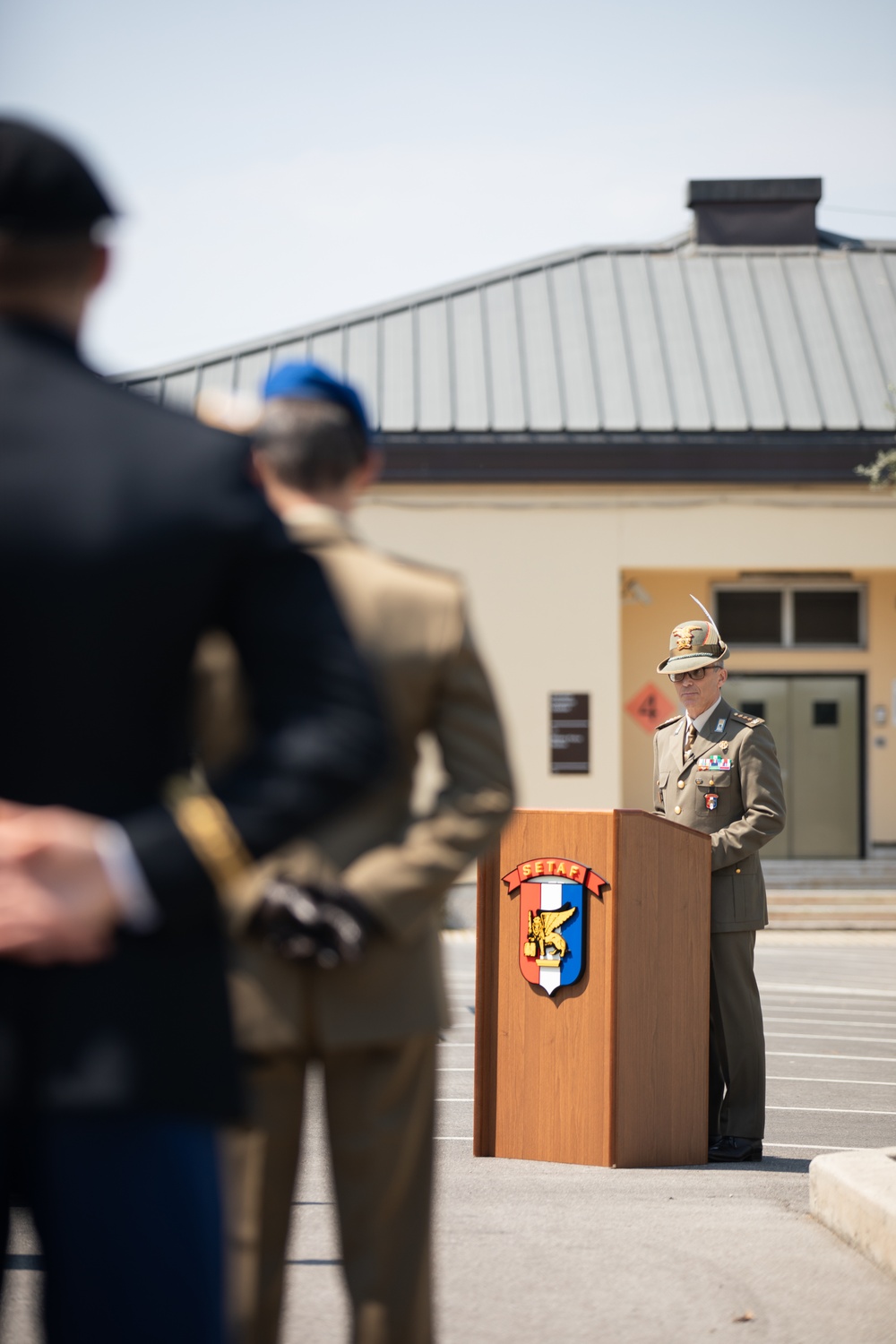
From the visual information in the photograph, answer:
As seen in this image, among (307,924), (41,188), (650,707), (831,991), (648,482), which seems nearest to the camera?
(41,188)

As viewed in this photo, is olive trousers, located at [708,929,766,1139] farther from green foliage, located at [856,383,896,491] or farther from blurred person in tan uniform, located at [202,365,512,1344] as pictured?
green foliage, located at [856,383,896,491]

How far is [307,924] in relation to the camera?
1.96 meters

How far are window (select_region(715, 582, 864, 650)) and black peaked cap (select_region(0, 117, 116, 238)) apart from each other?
18.9 meters

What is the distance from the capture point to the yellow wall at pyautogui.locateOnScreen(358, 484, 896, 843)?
18938mm

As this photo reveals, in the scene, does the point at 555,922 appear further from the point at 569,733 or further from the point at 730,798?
the point at 569,733

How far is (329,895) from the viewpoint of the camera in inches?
78.8

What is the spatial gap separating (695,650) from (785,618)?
1427 centimetres

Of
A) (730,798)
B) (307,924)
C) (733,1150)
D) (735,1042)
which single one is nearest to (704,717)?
(730,798)

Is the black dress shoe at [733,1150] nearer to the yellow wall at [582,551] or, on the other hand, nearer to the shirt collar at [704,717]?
the shirt collar at [704,717]

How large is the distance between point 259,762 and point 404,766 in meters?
0.62

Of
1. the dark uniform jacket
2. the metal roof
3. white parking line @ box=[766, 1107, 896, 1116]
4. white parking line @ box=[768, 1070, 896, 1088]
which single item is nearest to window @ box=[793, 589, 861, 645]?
the metal roof

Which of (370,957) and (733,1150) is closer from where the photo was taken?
(370,957)

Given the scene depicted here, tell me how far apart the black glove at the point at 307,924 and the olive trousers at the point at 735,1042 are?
14.1 ft

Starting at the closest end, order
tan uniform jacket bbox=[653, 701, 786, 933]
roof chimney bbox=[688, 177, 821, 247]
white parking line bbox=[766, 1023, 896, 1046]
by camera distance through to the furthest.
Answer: tan uniform jacket bbox=[653, 701, 786, 933] < white parking line bbox=[766, 1023, 896, 1046] < roof chimney bbox=[688, 177, 821, 247]
